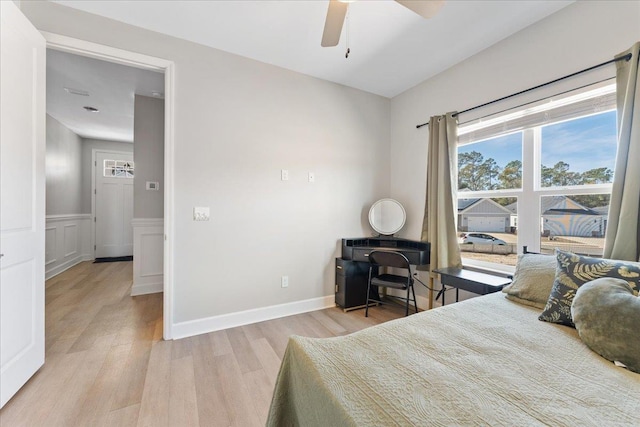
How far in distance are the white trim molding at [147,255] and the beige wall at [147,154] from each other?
127mm

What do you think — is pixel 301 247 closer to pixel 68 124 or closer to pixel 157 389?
pixel 157 389

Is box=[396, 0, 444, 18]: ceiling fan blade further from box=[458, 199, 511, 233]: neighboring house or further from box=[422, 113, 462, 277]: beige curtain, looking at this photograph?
box=[458, 199, 511, 233]: neighboring house

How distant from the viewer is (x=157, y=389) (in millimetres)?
1642

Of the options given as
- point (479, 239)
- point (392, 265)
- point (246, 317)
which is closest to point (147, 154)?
point (246, 317)

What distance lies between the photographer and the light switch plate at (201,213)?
2.39 meters

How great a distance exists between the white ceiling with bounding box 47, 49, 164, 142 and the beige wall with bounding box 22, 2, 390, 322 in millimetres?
822

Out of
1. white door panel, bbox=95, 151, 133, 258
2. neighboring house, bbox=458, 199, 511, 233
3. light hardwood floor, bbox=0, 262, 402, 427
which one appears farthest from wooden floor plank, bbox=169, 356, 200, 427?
white door panel, bbox=95, 151, 133, 258

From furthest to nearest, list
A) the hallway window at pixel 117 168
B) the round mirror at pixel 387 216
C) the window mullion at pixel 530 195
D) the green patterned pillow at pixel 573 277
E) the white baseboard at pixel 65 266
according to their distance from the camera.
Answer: the hallway window at pixel 117 168
the white baseboard at pixel 65 266
the round mirror at pixel 387 216
the window mullion at pixel 530 195
the green patterned pillow at pixel 573 277

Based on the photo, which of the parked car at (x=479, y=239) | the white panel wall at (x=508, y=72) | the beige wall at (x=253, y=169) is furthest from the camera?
the parked car at (x=479, y=239)

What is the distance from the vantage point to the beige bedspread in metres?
0.73

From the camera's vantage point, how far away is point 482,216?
2604mm

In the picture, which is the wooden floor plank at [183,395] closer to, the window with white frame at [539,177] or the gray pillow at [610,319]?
the gray pillow at [610,319]

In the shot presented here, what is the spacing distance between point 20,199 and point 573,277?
3201 millimetres

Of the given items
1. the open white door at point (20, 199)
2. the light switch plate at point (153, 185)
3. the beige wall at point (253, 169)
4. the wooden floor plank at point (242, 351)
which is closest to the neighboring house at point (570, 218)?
the beige wall at point (253, 169)
